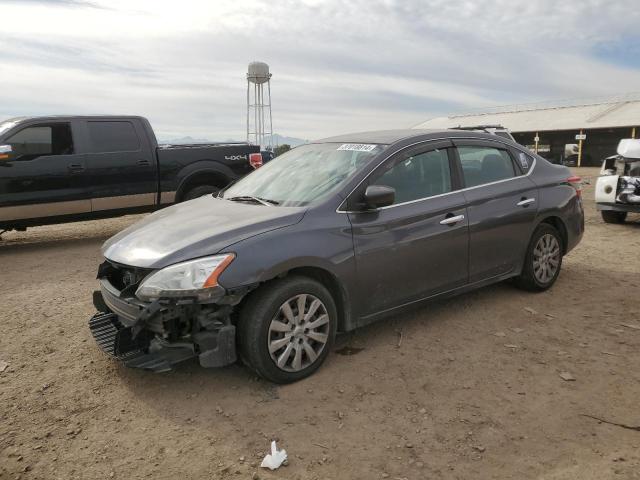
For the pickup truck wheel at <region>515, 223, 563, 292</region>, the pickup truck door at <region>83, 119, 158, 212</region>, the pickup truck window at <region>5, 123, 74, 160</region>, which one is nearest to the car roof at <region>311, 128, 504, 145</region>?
the pickup truck wheel at <region>515, 223, 563, 292</region>

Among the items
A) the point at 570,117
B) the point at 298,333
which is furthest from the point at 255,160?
the point at 570,117

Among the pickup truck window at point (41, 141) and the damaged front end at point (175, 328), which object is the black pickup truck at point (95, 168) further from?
the damaged front end at point (175, 328)

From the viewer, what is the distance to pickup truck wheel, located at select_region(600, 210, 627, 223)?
31.4 feet

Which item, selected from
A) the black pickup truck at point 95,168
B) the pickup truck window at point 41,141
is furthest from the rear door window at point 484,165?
the pickup truck window at point 41,141

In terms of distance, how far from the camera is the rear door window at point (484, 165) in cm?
458

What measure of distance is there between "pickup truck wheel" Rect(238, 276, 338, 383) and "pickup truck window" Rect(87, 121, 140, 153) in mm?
5842

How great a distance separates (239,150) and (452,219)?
5424 millimetres

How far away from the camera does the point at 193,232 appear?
11.6ft

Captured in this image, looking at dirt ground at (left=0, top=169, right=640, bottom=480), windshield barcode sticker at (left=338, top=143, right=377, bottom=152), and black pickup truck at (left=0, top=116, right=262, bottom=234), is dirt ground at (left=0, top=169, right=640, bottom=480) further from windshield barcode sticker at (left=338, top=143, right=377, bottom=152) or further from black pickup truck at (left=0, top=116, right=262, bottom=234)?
black pickup truck at (left=0, top=116, right=262, bottom=234)

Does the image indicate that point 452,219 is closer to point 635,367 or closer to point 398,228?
point 398,228

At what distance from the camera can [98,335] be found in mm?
3607

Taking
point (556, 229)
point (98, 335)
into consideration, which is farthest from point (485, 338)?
point (98, 335)

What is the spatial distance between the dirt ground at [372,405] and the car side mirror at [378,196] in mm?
1137

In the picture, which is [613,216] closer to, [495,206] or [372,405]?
[495,206]
